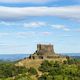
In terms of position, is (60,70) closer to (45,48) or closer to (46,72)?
(46,72)

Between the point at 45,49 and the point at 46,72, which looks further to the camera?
the point at 45,49

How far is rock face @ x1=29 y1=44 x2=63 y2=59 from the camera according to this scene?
542 ft

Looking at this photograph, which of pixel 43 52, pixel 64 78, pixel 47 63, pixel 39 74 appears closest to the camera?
pixel 64 78

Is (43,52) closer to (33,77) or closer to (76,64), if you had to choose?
(76,64)

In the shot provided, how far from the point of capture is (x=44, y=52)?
168m

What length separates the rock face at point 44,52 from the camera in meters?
165

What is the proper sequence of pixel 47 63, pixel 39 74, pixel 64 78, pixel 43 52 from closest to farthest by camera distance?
pixel 64 78
pixel 39 74
pixel 47 63
pixel 43 52

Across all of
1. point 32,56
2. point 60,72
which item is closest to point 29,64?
point 32,56

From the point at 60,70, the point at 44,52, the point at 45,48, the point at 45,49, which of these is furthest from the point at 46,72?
the point at 45,48

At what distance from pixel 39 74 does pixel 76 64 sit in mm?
23423

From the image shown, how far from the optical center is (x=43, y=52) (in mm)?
168750

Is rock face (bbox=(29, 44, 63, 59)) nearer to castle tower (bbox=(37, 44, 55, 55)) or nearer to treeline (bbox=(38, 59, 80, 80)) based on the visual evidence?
castle tower (bbox=(37, 44, 55, 55))

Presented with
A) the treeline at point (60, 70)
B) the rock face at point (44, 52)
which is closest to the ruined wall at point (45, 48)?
the rock face at point (44, 52)

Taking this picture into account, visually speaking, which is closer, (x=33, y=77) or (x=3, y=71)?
(x=33, y=77)
